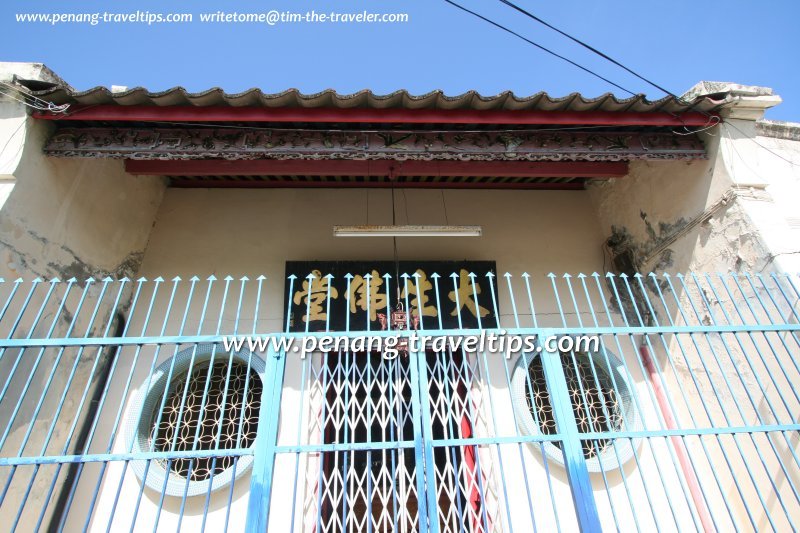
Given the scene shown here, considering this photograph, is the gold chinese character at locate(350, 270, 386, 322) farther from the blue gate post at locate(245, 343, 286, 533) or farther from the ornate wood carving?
the blue gate post at locate(245, 343, 286, 533)

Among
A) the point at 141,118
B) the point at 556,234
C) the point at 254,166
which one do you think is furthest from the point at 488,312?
the point at 141,118

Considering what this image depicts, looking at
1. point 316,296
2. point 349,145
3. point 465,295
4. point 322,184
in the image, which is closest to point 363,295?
point 316,296

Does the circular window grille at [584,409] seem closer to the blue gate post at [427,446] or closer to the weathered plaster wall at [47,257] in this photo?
the blue gate post at [427,446]

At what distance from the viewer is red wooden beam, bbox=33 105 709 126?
9.78 feet

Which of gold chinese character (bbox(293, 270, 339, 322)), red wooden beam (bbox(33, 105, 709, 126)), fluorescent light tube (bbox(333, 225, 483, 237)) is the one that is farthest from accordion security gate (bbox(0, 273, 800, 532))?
red wooden beam (bbox(33, 105, 709, 126))

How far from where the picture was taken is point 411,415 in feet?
11.4

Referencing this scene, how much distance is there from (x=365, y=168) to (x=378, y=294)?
1331 millimetres

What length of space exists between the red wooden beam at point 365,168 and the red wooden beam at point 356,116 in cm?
67

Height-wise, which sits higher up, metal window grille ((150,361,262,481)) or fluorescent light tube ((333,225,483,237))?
fluorescent light tube ((333,225,483,237))

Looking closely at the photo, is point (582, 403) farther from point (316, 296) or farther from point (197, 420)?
point (197, 420)

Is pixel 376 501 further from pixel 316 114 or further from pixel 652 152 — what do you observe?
pixel 652 152

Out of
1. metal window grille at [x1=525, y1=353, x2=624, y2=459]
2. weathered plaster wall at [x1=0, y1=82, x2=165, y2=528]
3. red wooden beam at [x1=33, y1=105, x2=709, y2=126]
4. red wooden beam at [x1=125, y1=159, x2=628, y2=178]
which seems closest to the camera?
weathered plaster wall at [x1=0, y1=82, x2=165, y2=528]

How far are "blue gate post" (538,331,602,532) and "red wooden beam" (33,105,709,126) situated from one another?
1685 mm

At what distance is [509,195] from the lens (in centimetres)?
507
